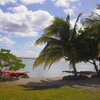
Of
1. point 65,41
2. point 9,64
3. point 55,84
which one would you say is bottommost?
point 55,84

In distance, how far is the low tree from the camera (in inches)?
1208

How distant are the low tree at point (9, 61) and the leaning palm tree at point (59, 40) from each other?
7.66ft

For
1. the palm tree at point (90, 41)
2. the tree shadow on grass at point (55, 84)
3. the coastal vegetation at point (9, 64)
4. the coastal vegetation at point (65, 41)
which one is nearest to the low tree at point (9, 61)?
the coastal vegetation at point (9, 64)

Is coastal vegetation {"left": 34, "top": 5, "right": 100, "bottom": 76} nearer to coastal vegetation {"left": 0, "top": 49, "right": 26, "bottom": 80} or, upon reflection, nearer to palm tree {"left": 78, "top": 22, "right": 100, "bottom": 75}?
palm tree {"left": 78, "top": 22, "right": 100, "bottom": 75}

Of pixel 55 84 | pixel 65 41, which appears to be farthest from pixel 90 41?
pixel 55 84

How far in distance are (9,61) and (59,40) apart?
524cm

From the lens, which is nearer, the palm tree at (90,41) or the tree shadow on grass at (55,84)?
the tree shadow on grass at (55,84)

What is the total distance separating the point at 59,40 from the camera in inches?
1196

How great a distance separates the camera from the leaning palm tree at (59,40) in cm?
2975

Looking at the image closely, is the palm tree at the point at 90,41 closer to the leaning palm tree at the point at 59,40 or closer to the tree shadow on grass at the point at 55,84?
the leaning palm tree at the point at 59,40

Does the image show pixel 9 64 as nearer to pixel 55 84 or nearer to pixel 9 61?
pixel 9 61

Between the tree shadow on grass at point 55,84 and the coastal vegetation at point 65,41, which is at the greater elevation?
the coastal vegetation at point 65,41

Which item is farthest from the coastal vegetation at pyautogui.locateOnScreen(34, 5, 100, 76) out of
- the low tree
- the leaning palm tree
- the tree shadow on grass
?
the tree shadow on grass

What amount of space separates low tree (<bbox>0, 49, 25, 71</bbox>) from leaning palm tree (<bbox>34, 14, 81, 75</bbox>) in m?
2.33
